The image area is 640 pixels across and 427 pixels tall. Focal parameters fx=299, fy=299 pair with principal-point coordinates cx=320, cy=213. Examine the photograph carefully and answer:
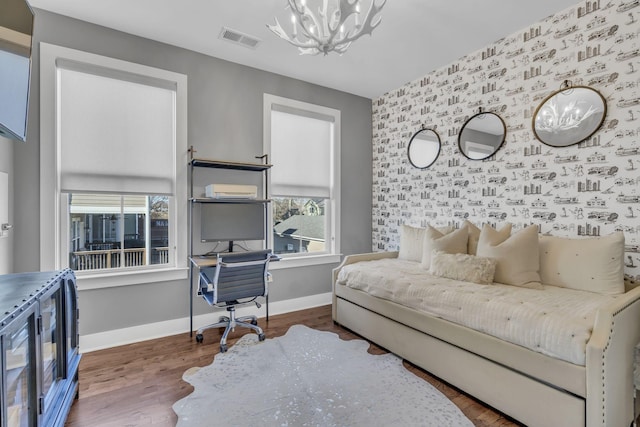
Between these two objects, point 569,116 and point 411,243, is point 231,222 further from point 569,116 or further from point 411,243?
point 569,116

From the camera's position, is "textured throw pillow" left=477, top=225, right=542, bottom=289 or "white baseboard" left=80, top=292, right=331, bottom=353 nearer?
"textured throw pillow" left=477, top=225, right=542, bottom=289

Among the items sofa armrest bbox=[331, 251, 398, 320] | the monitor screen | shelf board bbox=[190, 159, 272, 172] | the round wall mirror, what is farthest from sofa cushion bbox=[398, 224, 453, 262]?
shelf board bbox=[190, 159, 272, 172]

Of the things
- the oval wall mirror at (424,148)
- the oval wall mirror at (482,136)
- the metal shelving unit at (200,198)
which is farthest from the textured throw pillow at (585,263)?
the metal shelving unit at (200,198)

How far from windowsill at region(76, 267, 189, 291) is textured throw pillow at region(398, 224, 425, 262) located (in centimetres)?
234

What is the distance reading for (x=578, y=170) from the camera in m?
2.34

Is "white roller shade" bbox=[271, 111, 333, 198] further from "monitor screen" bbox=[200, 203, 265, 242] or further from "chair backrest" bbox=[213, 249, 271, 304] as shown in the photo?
"chair backrest" bbox=[213, 249, 271, 304]

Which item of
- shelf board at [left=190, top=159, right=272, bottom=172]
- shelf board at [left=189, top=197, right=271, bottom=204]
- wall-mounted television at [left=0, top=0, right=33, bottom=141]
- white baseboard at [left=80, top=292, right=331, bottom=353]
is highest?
wall-mounted television at [left=0, top=0, right=33, bottom=141]

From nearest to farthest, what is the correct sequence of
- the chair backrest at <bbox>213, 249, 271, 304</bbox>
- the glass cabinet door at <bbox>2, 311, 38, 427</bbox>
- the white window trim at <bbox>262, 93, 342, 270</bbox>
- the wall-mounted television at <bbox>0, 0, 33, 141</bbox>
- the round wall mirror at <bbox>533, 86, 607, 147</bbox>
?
the glass cabinet door at <bbox>2, 311, 38, 427</bbox> < the wall-mounted television at <bbox>0, 0, 33, 141</bbox> < the round wall mirror at <bbox>533, 86, 607, 147</bbox> < the chair backrest at <bbox>213, 249, 271, 304</bbox> < the white window trim at <bbox>262, 93, 342, 270</bbox>

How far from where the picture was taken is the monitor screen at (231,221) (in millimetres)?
2963

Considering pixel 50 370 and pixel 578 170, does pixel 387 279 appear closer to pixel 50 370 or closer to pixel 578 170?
pixel 578 170

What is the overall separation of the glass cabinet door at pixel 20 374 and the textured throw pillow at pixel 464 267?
2.58m

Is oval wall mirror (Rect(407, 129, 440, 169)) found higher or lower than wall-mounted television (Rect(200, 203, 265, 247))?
higher

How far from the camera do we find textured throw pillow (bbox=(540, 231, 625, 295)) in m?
1.99

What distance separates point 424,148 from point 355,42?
56.6 inches
